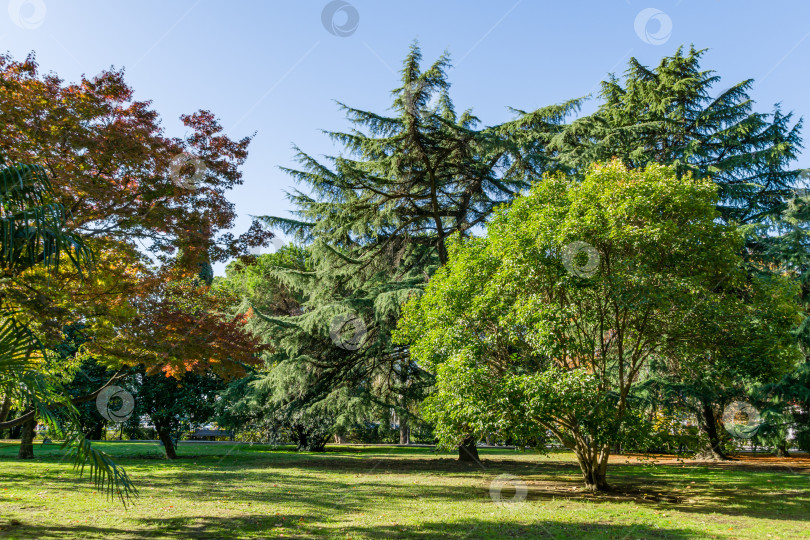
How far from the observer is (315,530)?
25.0 feet

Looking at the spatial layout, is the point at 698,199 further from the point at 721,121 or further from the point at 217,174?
the point at 721,121

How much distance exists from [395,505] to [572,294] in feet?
18.5

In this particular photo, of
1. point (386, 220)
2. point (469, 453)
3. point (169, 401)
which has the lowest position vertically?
point (469, 453)

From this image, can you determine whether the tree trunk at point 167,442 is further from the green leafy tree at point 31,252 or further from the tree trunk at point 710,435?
the tree trunk at point 710,435

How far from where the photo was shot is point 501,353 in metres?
11.4

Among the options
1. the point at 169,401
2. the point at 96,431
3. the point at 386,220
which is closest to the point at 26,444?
the point at 169,401

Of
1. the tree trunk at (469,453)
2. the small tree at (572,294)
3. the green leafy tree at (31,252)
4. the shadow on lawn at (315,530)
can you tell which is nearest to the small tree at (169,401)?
the tree trunk at (469,453)

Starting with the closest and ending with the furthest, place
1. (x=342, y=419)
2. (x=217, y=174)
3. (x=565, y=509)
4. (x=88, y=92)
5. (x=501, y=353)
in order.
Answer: (x=88, y=92), (x=565, y=509), (x=217, y=174), (x=501, y=353), (x=342, y=419)

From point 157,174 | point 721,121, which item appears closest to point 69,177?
point 157,174

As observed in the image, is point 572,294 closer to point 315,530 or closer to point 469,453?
point 315,530

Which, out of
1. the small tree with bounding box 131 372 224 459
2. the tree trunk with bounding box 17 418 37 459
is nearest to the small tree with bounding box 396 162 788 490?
the small tree with bounding box 131 372 224 459

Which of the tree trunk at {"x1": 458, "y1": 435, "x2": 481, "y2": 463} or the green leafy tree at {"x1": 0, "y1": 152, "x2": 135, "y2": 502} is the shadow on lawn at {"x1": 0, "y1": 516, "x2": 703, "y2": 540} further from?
the tree trunk at {"x1": 458, "y1": 435, "x2": 481, "y2": 463}

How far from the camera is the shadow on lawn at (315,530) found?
708 centimetres

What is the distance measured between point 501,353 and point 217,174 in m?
7.23
